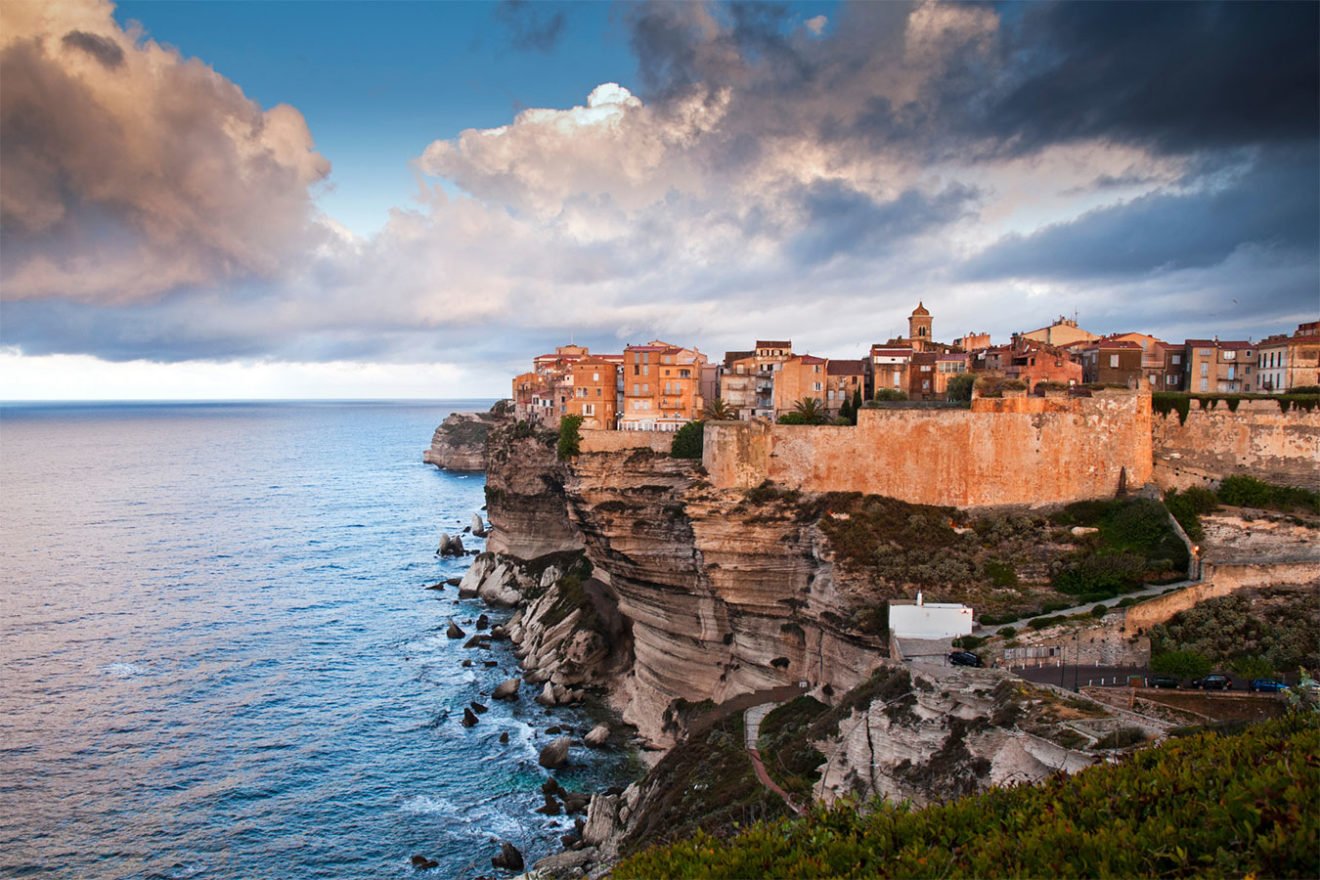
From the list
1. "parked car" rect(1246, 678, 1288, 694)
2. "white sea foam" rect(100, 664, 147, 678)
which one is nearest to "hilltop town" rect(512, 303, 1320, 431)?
"parked car" rect(1246, 678, 1288, 694)

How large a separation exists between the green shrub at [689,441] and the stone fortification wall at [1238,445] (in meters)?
18.8

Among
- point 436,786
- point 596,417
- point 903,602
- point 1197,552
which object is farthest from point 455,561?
point 1197,552

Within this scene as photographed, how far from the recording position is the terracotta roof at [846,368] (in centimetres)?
5016

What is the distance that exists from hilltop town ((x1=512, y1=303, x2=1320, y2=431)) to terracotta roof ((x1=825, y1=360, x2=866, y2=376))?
0.06 meters

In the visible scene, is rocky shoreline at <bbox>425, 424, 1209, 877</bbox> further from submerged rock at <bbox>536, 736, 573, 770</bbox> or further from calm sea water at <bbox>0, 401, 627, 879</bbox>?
calm sea water at <bbox>0, 401, 627, 879</bbox>

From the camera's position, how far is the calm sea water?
1153 inches

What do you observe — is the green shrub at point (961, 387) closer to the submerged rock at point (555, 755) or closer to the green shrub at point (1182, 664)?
the green shrub at point (1182, 664)

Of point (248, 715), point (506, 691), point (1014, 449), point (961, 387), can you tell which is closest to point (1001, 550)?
point (1014, 449)

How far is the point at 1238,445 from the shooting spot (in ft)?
109

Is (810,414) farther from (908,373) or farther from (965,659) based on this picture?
(965,659)

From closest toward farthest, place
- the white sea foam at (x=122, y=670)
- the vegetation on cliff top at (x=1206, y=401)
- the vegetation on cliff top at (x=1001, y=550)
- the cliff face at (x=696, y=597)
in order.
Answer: the vegetation on cliff top at (x=1001, y=550)
the cliff face at (x=696, y=597)
the vegetation on cliff top at (x=1206, y=401)
the white sea foam at (x=122, y=670)

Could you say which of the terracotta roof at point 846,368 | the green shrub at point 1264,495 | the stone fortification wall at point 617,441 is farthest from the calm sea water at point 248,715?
the green shrub at point 1264,495

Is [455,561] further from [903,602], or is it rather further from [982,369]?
[903,602]

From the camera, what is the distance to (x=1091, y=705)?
19375 mm
